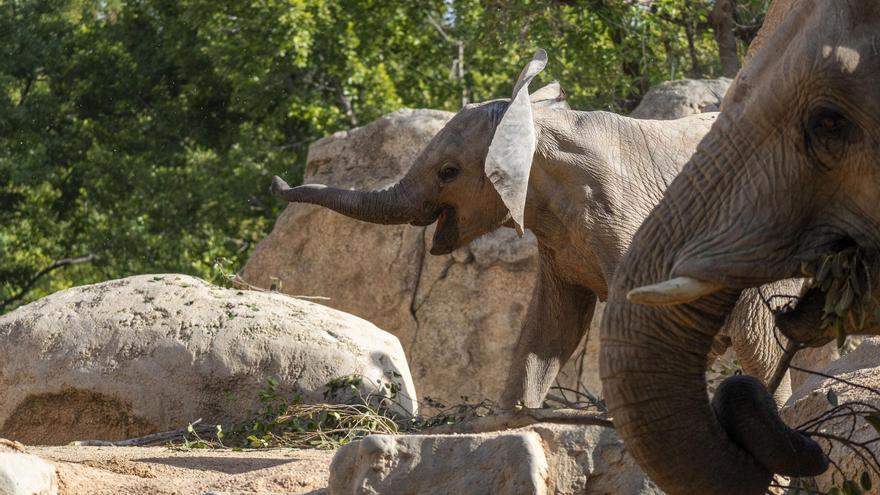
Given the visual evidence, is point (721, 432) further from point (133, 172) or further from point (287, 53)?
point (133, 172)

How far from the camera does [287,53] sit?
16.5 metres

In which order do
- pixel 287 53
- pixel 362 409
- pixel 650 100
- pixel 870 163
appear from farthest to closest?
pixel 287 53, pixel 650 100, pixel 362 409, pixel 870 163

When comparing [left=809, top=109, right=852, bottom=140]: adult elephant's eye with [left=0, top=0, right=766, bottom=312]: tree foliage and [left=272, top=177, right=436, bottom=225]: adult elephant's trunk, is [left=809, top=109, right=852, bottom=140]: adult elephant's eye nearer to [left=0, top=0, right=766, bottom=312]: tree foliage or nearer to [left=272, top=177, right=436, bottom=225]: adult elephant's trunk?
[left=272, top=177, right=436, bottom=225]: adult elephant's trunk

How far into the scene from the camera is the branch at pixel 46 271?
1797cm

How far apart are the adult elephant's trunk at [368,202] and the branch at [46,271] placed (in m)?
11.1

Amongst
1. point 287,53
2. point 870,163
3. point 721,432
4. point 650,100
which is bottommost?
point 287,53

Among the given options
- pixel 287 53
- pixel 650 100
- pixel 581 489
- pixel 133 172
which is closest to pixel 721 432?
A: pixel 581 489

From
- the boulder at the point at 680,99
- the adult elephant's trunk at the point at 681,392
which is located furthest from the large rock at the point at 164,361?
the adult elephant's trunk at the point at 681,392

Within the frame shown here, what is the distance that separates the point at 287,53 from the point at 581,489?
12.6m

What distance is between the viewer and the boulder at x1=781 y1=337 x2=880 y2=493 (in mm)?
3994

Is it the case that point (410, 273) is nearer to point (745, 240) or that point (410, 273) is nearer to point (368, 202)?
point (368, 202)

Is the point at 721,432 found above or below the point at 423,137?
above

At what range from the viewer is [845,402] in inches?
159

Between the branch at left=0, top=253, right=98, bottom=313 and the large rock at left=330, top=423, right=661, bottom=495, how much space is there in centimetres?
1416
